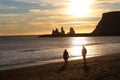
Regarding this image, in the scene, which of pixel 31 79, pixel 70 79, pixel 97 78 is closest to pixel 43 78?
pixel 31 79

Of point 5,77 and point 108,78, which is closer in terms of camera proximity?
point 108,78

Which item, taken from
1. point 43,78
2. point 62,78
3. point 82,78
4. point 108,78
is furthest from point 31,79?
point 108,78

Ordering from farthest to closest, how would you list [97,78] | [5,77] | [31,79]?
1. [5,77]
2. [31,79]
3. [97,78]

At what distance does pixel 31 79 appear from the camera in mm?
21281

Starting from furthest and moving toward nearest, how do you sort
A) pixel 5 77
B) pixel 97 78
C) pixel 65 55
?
pixel 65 55 → pixel 5 77 → pixel 97 78

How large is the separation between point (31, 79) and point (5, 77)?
3389 mm

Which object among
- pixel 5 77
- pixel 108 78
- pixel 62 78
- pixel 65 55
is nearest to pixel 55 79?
pixel 62 78

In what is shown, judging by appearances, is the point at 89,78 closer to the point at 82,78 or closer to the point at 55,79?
the point at 82,78

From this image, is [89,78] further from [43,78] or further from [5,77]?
[5,77]

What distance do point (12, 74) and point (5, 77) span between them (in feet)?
4.30

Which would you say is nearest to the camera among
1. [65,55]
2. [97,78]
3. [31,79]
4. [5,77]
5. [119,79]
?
[119,79]

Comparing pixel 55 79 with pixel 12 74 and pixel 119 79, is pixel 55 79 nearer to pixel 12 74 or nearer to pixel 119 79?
pixel 119 79

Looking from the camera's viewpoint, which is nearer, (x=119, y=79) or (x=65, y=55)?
(x=119, y=79)

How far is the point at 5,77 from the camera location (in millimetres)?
23875
